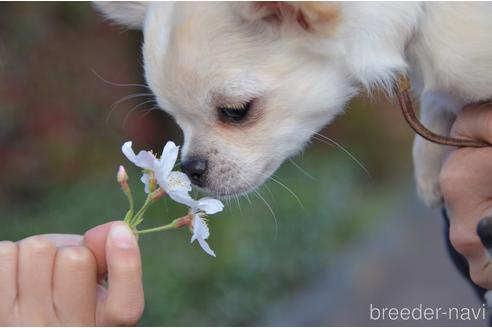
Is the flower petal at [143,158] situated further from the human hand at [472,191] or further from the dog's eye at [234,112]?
the human hand at [472,191]

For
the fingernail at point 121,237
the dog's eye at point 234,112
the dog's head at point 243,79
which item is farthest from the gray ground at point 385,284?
the fingernail at point 121,237

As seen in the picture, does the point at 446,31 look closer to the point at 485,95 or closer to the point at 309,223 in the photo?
the point at 485,95

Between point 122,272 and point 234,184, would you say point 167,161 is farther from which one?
point 234,184

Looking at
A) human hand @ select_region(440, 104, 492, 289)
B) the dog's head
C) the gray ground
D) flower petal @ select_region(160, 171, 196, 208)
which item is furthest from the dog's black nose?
the gray ground

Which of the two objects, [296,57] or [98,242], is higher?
[296,57]

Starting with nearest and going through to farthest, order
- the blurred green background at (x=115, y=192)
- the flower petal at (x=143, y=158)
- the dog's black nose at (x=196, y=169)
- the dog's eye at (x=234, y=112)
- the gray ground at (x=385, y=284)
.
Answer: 1. the flower petal at (x=143, y=158)
2. the dog's eye at (x=234, y=112)
3. the dog's black nose at (x=196, y=169)
4. the blurred green background at (x=115, y=192)
5. the gray ground at (x=385, y=284)

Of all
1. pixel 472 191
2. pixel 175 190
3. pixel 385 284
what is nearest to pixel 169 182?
pixel 175 190

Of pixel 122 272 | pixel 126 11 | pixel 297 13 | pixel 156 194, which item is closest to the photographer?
pixel 122 272
